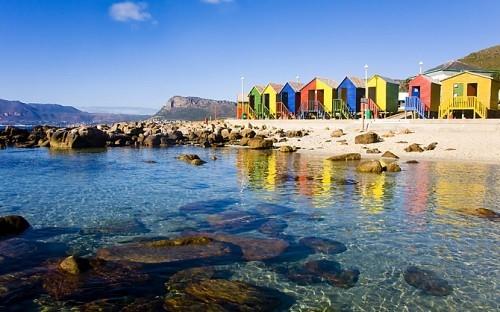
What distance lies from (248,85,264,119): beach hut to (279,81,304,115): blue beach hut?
14.2 ft

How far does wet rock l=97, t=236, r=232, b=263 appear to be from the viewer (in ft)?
31.6

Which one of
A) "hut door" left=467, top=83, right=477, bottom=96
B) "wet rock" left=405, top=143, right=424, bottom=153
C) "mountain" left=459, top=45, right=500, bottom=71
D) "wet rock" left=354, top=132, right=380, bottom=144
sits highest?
"mountain" left=459, top=45, right=500, bottom=71

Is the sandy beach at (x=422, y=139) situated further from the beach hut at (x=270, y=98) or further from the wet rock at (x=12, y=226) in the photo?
the wet rock at (x=12, y=226)

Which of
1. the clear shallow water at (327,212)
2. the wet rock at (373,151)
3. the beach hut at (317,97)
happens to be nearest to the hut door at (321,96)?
the beach hut at (317,97)

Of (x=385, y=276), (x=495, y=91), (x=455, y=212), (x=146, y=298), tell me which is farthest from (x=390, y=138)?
(x=146, y=298)

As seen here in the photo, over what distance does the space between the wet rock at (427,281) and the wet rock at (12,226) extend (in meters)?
10.0

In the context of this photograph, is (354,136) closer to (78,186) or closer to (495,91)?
(495,91)

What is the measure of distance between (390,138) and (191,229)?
93.7 ft

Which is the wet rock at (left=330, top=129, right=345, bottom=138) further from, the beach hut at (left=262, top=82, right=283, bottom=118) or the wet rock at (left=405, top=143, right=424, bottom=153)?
the beach hut at (left=262, top=82, right=283, bottom=118)

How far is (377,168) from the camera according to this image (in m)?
23.5

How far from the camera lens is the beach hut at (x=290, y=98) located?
60.2 m

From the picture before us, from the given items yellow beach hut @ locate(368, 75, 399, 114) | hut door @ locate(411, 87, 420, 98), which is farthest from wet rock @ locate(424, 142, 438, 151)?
yellow beach hut @ locate(368, 75, 399, 114)

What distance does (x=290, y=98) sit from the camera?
199 feet

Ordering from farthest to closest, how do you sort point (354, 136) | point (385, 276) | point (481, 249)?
1. point (354, 136)
2. point (481, 249)
3. point (385, 276)
